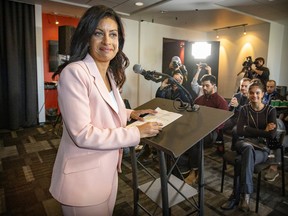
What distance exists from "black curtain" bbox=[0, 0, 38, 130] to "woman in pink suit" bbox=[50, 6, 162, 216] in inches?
166

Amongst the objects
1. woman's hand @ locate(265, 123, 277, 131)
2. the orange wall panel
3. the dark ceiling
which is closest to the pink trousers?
woman's hand @ locate(265, 123, 277, 131)

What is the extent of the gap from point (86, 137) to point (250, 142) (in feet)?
6.29

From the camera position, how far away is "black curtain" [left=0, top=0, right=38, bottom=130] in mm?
4363

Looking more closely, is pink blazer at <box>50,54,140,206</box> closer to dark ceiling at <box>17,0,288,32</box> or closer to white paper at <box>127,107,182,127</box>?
white paper at <box>127,107,182,127</box>

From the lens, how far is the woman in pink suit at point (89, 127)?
82 centimetres

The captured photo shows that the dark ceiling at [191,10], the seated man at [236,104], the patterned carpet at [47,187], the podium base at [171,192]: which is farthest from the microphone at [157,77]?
the dark ceiling at [191,10]

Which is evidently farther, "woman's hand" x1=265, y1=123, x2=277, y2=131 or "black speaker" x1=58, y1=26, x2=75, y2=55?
"black speaker" x1=58, y1=26, x2=75, y2=55

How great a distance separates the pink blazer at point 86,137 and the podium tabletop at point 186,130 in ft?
0.59

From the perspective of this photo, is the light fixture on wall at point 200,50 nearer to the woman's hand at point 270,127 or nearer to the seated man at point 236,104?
the seated man at point 236,104

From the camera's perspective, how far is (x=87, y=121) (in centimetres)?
83

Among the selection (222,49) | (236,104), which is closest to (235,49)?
(222,49)

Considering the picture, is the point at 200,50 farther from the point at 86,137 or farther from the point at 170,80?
the point at 86,137

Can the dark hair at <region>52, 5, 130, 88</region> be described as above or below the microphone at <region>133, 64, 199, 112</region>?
above

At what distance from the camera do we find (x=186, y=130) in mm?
1112
